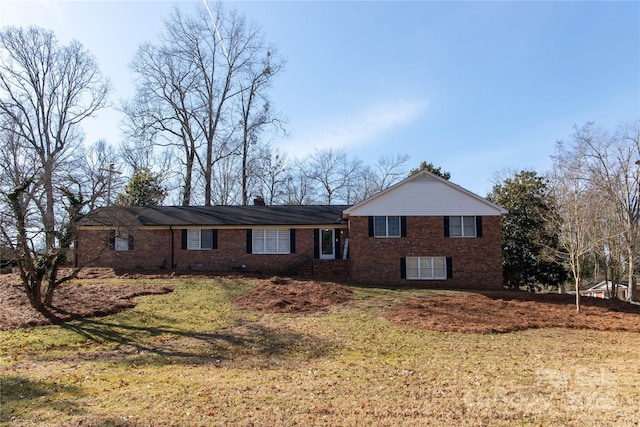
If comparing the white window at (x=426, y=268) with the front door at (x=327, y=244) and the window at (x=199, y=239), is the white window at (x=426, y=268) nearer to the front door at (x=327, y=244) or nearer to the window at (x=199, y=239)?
the front door at (x=327, y=244)

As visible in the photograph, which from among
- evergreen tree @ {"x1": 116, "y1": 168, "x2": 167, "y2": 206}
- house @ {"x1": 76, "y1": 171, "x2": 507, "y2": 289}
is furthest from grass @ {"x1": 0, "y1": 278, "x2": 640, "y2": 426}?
evergreen tree @ {"x1": 116, "y1": 168, "x2": 167, "y2": 206}

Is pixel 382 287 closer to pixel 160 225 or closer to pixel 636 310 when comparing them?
pixel 636 310

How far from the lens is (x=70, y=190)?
1502cm

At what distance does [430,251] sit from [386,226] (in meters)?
2.54

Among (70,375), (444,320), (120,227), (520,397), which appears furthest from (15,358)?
(444,320)

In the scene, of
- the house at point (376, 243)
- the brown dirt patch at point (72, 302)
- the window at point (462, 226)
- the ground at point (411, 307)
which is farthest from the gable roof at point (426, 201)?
the brown dirt patch at point (72, 302)

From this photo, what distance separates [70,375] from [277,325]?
18.9 feet

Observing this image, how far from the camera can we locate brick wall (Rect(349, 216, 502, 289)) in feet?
72.6

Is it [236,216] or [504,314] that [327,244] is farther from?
[504,314]

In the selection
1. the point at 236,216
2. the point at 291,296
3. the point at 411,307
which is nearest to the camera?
the point at 411,307

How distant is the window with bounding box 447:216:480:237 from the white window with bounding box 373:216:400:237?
270cm

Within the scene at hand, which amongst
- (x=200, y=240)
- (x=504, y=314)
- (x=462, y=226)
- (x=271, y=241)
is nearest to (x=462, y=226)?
(x=462, y=226)

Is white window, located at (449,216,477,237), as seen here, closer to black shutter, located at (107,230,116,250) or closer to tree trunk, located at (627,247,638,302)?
Result: tree trunk, located at (627,247,638,302)

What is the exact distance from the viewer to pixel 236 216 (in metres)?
25.1
